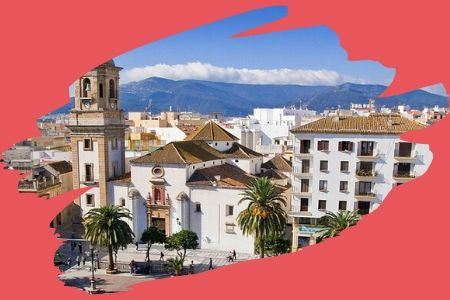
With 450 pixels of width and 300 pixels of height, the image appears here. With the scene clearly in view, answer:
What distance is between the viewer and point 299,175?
6.87 m

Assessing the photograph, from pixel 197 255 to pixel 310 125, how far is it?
406cm

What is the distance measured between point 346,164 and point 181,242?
12.1 ft

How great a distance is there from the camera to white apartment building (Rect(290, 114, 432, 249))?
5781mm

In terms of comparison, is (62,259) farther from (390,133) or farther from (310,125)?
(390,133)

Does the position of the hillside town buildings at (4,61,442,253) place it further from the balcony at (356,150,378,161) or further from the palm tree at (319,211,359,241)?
the palm tree at (319,211,359,241)

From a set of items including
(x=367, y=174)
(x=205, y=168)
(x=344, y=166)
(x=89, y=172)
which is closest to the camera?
(x=367, y=174)

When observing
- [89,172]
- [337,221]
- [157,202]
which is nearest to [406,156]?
[337,221]

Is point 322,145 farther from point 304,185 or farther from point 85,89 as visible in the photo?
point 85,89

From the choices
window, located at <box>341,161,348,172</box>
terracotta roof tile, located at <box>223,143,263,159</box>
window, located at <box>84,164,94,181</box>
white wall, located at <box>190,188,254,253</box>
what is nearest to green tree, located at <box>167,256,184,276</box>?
white wall, located at <box>190,188,254,253</box>

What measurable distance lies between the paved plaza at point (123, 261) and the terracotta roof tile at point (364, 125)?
10.2 feet

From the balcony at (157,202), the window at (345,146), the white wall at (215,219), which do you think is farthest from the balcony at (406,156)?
the balcony at (157,202)

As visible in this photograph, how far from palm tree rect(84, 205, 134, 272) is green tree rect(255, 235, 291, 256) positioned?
2745 mm

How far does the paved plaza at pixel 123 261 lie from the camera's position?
7902 millimetres

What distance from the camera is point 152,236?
8953mm
